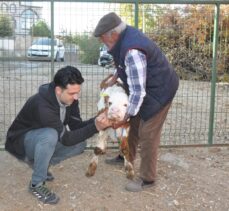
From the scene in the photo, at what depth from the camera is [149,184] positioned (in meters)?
4.98

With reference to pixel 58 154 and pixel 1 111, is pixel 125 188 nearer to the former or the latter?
pixel 58 154

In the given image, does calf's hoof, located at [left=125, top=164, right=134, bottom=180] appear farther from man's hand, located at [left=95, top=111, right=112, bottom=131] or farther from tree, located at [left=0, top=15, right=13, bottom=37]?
tree, located at [left=0, top=15, right=13, bottom=37]

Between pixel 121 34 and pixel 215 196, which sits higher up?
pixel 121 34

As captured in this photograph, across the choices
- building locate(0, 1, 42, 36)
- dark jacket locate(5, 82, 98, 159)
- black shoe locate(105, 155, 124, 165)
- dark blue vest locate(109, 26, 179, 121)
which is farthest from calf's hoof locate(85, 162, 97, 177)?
building locate(0, 1, 42, 36)

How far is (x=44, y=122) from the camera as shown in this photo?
172 inches

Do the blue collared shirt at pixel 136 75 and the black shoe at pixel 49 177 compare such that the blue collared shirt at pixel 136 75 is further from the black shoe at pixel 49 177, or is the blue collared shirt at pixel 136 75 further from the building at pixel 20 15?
the building at pixel 20 15

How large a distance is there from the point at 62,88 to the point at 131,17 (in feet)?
7.06

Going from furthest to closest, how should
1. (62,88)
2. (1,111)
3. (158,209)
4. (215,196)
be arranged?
(1,111)
(215,196)
(158,209)
(62,88)

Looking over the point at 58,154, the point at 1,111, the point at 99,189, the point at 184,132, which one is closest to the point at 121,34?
the point at 58,154

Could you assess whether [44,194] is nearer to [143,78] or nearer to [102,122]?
[102,122]

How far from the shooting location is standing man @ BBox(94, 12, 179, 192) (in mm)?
4289

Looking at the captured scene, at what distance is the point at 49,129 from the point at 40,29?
1.86 meters

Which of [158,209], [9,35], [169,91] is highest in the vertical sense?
[9,35]

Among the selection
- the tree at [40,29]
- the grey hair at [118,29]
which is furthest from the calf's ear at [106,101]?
the tree at [40,29]
